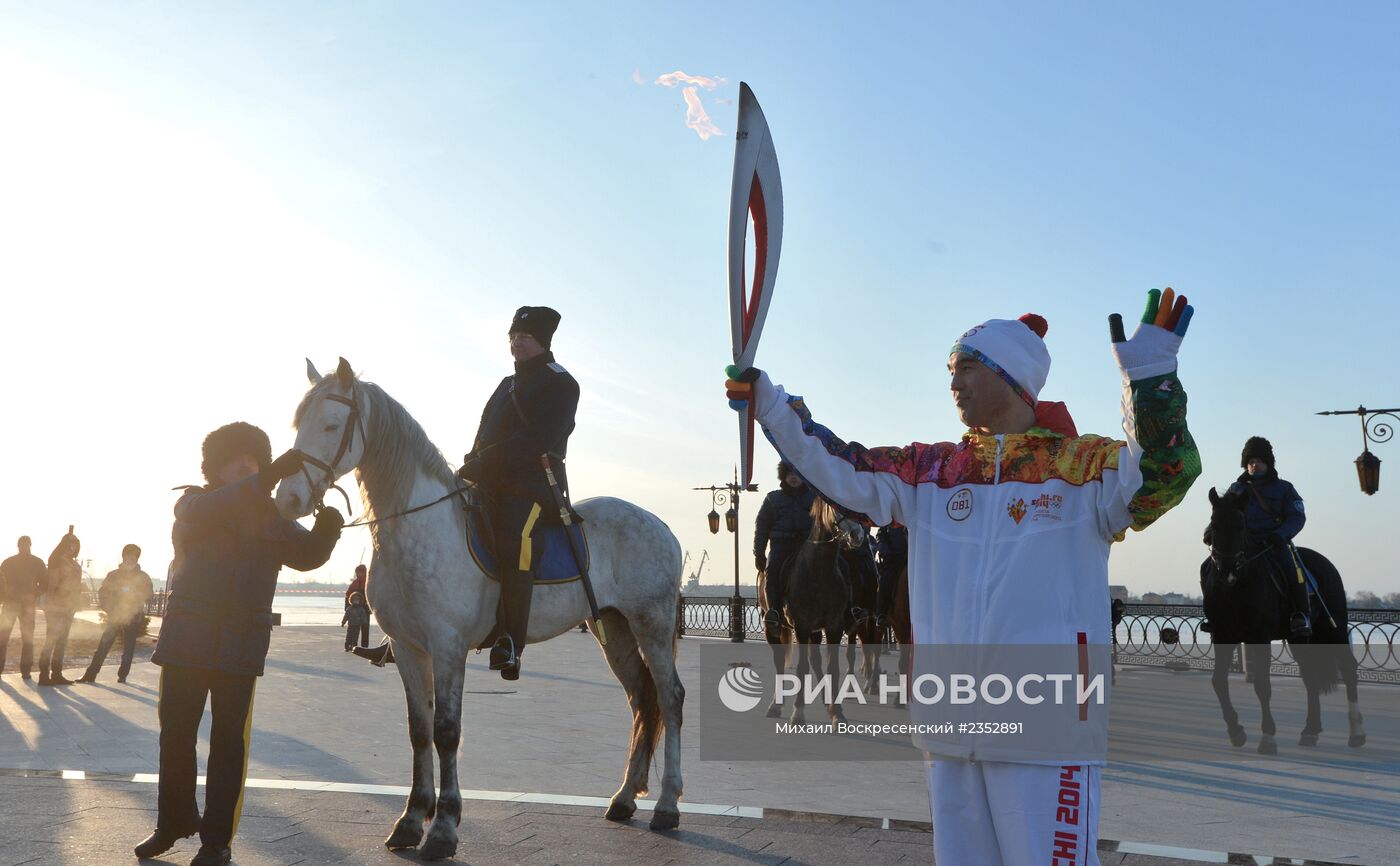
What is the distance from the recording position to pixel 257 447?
5.73m

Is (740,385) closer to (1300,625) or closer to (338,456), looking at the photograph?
(338,456)

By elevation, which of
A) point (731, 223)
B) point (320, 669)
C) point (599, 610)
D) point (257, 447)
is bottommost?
point (320, 669)

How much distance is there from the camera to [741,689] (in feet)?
48.2

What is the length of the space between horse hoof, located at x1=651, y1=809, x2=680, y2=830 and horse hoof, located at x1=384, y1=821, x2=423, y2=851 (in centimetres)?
127

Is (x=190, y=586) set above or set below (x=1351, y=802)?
above

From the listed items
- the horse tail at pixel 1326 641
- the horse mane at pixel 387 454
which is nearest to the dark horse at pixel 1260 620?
the horse tail at pixel 1326 641

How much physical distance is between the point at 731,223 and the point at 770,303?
265 mm

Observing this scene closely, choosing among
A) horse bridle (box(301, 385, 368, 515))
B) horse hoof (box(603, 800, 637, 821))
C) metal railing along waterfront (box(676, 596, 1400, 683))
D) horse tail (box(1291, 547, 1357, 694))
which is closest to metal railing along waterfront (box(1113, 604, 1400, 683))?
metal railing along waterfront (box(676, 596, 1400, 683))

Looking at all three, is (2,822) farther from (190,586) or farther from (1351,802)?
(1351,802)

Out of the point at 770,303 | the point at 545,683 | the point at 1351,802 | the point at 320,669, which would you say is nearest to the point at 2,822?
the point at 770,303

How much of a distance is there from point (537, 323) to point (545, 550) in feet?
4.63

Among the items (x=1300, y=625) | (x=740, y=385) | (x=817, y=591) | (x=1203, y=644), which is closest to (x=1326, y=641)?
(x=1300, y=625)

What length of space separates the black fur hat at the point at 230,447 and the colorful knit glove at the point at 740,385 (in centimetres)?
328

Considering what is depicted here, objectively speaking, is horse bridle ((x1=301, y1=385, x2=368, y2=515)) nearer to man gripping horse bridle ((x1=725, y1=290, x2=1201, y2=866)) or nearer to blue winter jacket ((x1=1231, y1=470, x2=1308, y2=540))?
man gripping horse bridle ((x1=725, y1=290, x2=1201, y2=866))
